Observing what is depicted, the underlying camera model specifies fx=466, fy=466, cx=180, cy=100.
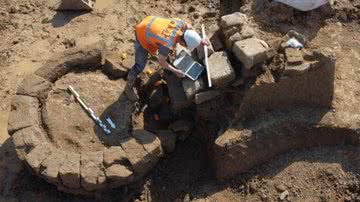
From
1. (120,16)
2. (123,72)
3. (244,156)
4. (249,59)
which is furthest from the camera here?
(120,16)

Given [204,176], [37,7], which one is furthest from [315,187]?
[37,7]

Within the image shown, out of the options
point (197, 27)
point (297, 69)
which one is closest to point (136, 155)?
point (297, 69)

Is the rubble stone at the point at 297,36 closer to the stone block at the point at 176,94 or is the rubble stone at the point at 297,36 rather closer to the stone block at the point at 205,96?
the stone block at the point at 205,96

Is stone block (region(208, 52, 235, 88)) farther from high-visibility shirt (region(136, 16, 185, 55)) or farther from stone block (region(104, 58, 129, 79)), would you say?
stone block (region(104, 58, 129, 79))

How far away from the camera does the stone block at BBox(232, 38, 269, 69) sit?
20.1 ft

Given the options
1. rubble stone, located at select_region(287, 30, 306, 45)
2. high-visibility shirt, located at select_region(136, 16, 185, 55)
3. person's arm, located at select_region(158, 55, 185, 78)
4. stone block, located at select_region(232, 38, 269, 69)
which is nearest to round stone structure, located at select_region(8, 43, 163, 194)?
person's arm, located at select_region(158, 55, 185, 78)

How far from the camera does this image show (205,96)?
644 centimetres

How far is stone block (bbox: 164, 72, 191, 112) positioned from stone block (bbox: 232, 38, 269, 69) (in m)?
0.94

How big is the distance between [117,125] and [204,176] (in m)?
1.48

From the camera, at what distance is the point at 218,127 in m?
6.71

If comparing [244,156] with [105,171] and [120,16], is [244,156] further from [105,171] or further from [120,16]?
[120,16]

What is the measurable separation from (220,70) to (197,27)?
2102mm

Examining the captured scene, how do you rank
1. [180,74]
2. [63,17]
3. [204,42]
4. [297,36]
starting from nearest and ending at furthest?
[204,42], [180,74], [297,36], [63,17]

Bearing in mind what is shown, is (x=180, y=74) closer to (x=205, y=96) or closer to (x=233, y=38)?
(x=205, y=96)
